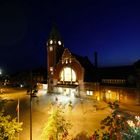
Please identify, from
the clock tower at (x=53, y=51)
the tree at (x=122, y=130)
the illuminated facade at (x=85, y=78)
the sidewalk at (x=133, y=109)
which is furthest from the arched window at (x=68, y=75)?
the tree at (x=122, y=130)

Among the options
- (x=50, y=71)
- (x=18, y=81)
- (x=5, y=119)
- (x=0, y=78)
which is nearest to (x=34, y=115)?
(x=5, y=119)

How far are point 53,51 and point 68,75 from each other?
9257 mm

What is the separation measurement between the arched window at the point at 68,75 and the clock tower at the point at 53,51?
13.4 ft

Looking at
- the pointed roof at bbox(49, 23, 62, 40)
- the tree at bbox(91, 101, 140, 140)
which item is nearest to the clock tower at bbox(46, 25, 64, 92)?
the pointed roof at bbox(49, 23, 62, 40)

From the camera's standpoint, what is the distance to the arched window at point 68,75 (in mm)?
62844

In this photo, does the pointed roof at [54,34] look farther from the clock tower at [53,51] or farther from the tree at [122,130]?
the tree at [122,130]

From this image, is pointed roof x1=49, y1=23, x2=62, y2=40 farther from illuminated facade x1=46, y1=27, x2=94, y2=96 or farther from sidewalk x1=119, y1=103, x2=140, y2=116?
sidewalk x1=119, y1=103, x2=140, y2=116

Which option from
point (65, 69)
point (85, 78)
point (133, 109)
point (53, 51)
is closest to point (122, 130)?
point (133, 109)

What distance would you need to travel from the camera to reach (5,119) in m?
18.2

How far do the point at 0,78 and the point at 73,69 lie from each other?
7618cm

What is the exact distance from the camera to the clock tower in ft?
225

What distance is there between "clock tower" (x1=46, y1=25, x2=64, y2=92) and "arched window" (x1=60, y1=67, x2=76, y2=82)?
4079 mm

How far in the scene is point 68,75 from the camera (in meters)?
64.2

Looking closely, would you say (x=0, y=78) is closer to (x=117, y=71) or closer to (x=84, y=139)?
(x=117, y=71)
